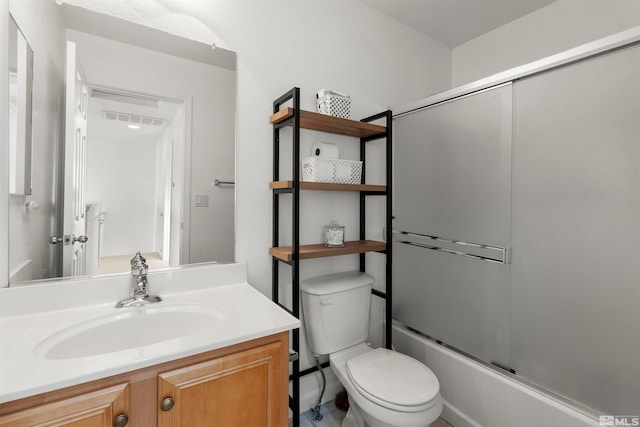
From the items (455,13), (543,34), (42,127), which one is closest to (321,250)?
(42,127)

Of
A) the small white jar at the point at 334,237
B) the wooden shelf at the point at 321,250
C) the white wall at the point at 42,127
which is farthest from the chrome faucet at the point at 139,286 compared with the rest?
the small white jar at the point at 334,237

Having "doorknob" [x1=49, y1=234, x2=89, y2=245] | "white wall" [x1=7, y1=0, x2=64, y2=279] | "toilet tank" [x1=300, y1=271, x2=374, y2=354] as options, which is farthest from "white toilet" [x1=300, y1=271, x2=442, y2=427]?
"white wall" [x1=7, y1=0, x2=64, y2=279]

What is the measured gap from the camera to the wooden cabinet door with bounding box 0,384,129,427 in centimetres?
66

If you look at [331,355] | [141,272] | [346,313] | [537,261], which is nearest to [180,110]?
[141,272]

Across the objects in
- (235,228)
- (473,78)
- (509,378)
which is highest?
(473,78)

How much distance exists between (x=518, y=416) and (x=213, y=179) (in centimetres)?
180

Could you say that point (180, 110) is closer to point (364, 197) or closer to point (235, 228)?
point (235, 228)

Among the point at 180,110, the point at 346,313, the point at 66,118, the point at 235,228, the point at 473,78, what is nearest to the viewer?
the point at 66,118

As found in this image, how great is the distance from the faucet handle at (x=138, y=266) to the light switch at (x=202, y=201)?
0.34 meters

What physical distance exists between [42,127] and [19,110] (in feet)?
0.27

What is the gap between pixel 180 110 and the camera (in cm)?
136

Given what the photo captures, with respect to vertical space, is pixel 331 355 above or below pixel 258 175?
below

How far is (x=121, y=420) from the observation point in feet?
2.46

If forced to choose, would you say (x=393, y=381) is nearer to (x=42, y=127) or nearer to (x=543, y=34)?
(x=42, y=127)
